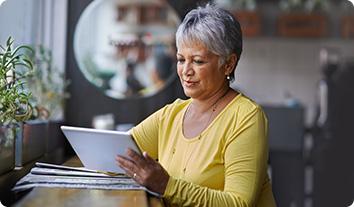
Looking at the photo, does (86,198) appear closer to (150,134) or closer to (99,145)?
(99,145)

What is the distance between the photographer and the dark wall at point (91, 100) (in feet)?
10.7

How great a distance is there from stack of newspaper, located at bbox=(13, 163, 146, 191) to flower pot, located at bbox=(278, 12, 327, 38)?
3.68 metres

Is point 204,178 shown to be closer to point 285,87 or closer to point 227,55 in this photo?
point 227,55

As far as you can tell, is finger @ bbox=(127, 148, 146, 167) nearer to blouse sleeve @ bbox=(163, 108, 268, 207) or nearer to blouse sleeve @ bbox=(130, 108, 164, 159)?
blouse sleeve @ bbox=(163, 108, 268, 207)

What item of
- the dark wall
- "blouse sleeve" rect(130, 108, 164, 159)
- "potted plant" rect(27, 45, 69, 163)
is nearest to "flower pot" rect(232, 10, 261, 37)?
the dark wall

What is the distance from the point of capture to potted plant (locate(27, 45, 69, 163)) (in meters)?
2.40

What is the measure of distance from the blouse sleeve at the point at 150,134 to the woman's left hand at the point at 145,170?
0.31 m

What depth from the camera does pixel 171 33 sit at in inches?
137

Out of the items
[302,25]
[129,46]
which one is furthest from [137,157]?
[302,25]

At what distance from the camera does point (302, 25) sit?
498 centimetres

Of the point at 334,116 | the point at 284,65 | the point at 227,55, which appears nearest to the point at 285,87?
the point at 284,65

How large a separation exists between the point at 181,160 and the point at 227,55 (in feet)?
0.85

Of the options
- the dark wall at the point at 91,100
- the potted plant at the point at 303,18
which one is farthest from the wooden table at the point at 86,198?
the potted plant at the point at 303,18

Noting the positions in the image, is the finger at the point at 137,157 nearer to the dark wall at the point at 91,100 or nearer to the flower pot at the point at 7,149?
the flower pot at the point at 7,149
